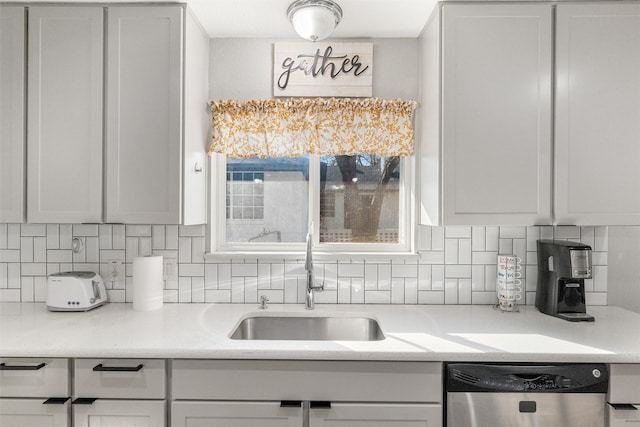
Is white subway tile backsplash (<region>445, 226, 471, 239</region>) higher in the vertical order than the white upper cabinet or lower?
lower

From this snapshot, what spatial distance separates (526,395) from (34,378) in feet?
6.05

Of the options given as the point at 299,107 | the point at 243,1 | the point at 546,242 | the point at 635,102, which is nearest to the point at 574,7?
the point at 635,102

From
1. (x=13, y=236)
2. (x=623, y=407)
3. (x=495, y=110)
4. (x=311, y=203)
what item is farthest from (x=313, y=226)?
(x=13, y=236)

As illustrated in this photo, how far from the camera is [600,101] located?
1.68 metres

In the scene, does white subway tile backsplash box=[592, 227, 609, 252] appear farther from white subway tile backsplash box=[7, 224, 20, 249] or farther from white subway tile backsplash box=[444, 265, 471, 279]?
white subway tile backsplash box=[7, 224, 20, 249]

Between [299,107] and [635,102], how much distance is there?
1.55 meters

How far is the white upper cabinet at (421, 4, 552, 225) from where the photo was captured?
5.49 ft

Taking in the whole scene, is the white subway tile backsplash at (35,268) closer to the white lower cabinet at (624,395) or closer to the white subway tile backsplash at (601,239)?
the white lower cabinet at (624,395)

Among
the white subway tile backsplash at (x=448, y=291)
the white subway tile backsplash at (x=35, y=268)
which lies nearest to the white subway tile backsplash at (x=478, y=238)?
the white subway tile backsplash at (x=448, y=291)

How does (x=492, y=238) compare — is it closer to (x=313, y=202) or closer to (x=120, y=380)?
(x=313, y=202)

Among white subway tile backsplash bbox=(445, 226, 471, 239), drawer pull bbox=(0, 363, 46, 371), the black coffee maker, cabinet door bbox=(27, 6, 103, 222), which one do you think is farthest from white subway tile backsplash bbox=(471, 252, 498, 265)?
drawer pull bbox=(0, 363, 46, 371)

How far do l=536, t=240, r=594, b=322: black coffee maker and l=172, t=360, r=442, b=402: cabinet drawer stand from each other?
2.67 feet

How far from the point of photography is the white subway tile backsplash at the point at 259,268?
2029mm

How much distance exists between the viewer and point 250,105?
79.2 inches
